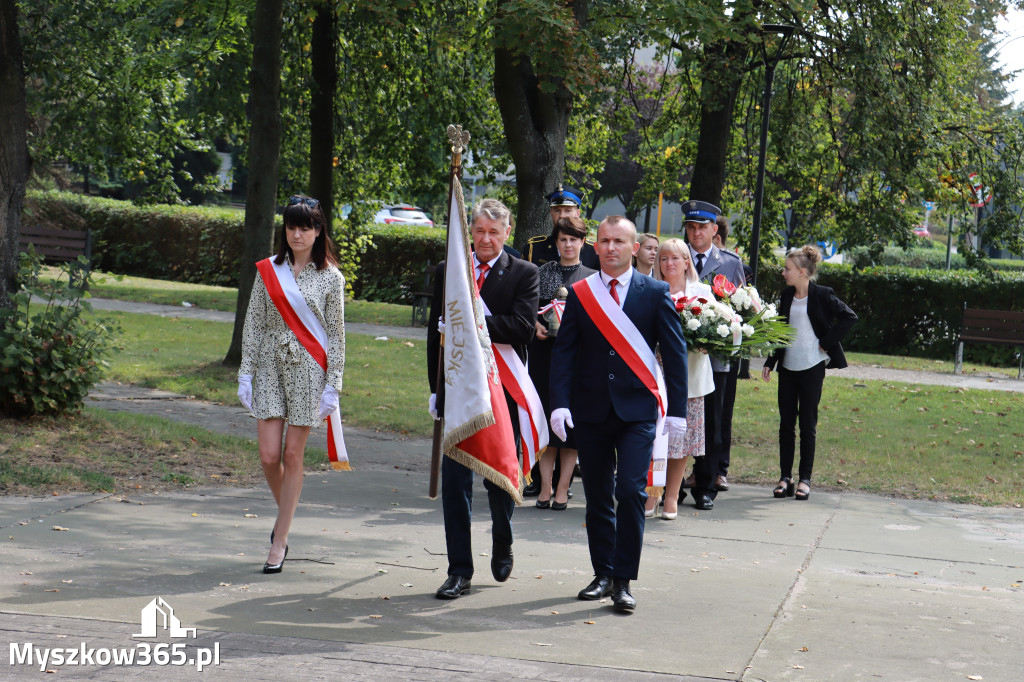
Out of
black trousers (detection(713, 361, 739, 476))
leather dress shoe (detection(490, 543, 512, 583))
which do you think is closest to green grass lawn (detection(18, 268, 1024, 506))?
black trousers (detection(713, 361, 739, 476))

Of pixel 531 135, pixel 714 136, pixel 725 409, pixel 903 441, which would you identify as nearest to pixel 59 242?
pixel 714 136

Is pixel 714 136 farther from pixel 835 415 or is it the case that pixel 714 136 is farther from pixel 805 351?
pixel 805 351

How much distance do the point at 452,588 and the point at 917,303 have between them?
714 inches

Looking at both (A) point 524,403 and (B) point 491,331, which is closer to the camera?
(B) point 491,331

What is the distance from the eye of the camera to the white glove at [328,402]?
19.1 feet

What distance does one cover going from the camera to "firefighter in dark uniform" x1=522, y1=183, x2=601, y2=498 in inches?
319

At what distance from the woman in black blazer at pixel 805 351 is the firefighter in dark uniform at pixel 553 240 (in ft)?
5.06

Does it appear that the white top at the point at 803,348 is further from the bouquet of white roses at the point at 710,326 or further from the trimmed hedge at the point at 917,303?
the trimmed hedge at the point at 917,303

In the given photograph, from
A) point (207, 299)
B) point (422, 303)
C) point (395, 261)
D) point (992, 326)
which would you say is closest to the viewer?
point (992, 326)

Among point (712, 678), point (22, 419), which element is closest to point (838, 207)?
point (22, 419)

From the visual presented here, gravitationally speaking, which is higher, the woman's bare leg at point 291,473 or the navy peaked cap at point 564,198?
the navy peaked cap at point 564,198

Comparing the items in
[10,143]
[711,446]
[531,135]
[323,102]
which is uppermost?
[323,102]

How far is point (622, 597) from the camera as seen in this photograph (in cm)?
538

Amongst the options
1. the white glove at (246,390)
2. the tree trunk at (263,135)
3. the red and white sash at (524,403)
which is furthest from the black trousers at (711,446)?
the tree trunk at (263,135)
